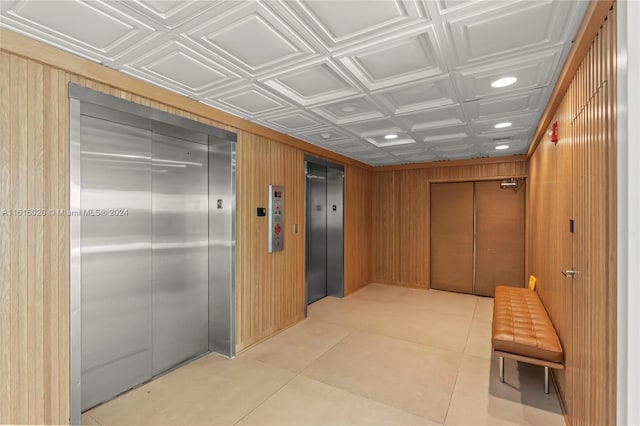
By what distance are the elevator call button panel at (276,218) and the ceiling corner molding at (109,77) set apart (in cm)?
78

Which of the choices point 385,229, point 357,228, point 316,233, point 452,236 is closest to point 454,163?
point 452,236

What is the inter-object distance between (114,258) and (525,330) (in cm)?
413

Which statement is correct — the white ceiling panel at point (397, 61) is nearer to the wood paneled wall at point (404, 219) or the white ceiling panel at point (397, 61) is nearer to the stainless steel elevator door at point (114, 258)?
the stainless steel elevator door at point (114, 258)

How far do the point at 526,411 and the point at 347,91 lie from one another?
3.36 m

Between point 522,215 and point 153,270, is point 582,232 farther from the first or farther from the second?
point 522,215

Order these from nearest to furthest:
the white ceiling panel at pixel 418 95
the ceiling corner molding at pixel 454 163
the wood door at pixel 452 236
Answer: the white ceiling panel at pixel 418 95, the ceiling corner molding at pixel 454 163, the wood door at pixel 452 236

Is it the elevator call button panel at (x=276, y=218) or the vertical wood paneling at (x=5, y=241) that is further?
the elevator call button panel at (x=276, y=218)

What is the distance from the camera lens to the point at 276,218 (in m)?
4.28

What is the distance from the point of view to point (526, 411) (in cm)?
271

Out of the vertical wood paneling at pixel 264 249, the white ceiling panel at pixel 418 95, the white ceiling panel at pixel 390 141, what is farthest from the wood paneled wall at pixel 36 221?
the white ceiling panel at pixel 390 141

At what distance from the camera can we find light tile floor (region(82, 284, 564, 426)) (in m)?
2.58

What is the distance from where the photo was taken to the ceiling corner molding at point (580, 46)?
1.61 metres

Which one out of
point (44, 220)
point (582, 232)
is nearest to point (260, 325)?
point (44, 220)

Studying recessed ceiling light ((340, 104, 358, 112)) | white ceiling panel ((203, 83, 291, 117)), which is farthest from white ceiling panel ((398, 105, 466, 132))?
white ceiling panel ((203, 83, 291, 117))
